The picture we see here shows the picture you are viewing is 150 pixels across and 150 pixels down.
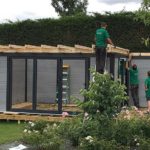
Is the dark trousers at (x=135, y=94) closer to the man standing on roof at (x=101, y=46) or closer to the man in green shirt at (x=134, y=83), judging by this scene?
the man in green shirt at (x=134, y=83)

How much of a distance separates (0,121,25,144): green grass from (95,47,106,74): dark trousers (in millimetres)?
3086

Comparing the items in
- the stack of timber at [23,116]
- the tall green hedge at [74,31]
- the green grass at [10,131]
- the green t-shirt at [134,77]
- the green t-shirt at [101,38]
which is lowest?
the green grass at [10,131]

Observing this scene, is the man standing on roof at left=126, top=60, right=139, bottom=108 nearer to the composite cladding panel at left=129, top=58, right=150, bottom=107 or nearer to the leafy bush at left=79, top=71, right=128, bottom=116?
the composite cladding panel at left=129, top=58, right=150, bottom=107

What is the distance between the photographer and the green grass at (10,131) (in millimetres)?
12829

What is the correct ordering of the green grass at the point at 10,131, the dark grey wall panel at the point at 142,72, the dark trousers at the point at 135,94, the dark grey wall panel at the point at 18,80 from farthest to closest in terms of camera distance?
the dark grey wall panel at the point at 142,72 → the dark trousers at the point at 135,94 → the dark grey wall panel at the point at 18,80 → the green grass at the point at 10,131

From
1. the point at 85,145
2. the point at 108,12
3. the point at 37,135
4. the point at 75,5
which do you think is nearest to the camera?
the point at 85,145

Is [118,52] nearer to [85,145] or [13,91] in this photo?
[13,91]

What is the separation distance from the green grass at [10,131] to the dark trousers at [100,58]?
10.1 feet

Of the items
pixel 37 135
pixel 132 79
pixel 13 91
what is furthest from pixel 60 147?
pixel 132 79

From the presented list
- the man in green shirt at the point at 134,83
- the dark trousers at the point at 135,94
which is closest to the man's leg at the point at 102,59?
the man in green shirt at the point at 134,83

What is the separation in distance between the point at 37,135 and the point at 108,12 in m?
13.6

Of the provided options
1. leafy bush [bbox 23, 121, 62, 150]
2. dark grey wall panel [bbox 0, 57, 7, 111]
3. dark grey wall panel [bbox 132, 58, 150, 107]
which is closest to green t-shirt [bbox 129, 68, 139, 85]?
dark grey wall panel [bbox 132, 58, 150, 107]

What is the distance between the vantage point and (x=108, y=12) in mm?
22906

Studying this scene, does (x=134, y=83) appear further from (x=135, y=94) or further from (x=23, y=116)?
(x=23, y=116)
